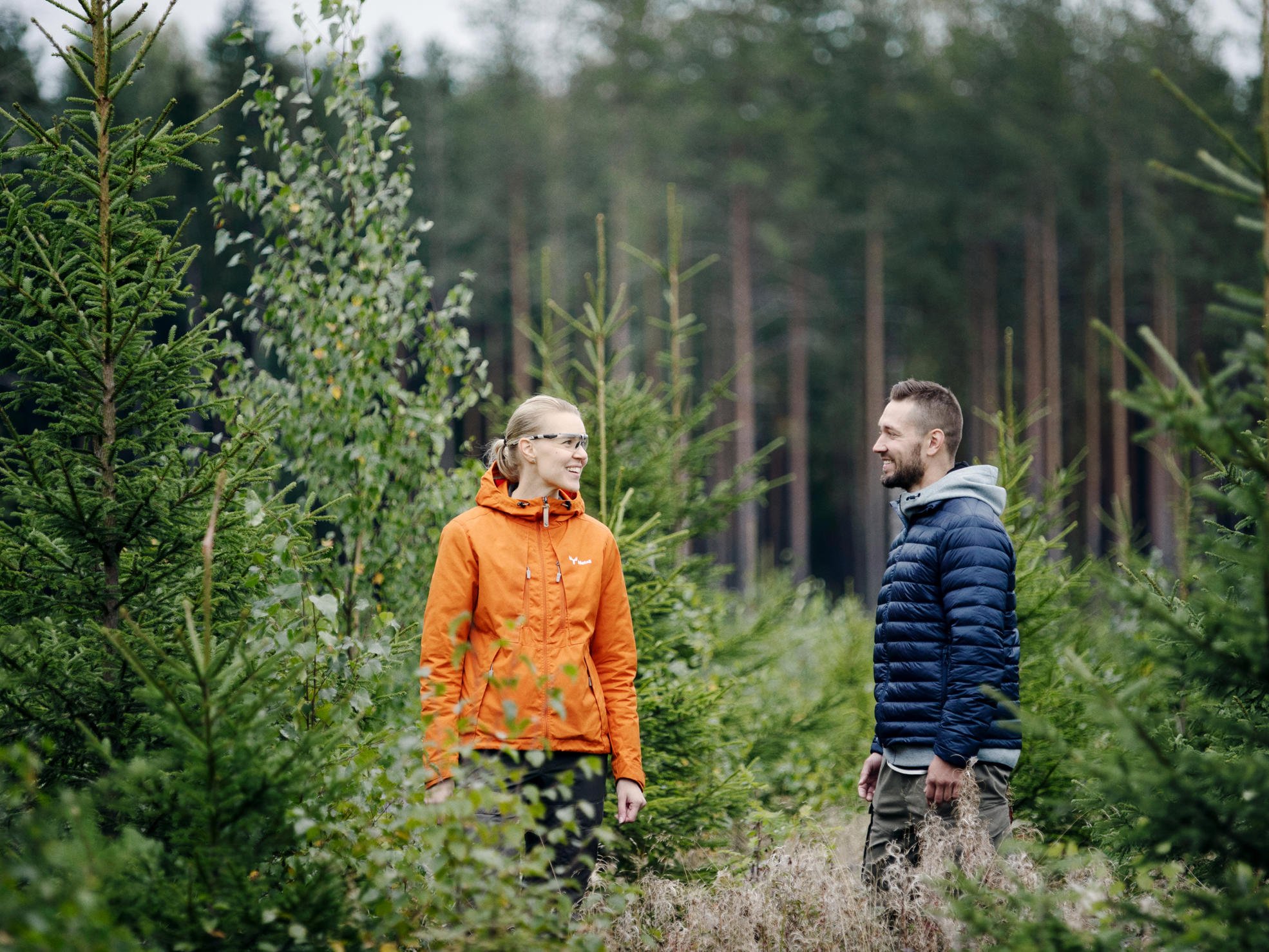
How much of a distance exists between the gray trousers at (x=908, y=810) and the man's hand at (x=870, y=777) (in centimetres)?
5

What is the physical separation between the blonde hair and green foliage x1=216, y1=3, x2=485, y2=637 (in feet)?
4.50

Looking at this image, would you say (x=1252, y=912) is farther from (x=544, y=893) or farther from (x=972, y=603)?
(x=544, y=893)

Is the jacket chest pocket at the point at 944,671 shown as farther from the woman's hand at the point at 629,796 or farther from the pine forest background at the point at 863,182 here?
the pine forest background at the point at 863,182

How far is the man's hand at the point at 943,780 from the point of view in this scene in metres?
3.38

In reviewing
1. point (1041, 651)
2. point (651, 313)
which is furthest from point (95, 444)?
point (651, 313)

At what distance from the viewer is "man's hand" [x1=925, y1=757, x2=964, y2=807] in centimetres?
338

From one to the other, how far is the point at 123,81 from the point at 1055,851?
3687mm

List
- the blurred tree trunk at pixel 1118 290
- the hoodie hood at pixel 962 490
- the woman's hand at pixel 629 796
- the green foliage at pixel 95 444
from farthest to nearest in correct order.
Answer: the blurred tree trunk at pixel 1118 290, the hoodie hood at pixel 962 490, the woman's hand at pixel 629 796, the green foliage at pixel 95 444

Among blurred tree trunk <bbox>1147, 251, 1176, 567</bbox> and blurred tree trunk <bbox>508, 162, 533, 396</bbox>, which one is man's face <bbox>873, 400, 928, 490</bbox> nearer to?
blurred tree trunk <bbox>1147, 251, 1176, 567</bbox>

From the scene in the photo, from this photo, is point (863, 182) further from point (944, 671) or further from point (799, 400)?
point (944, 671)

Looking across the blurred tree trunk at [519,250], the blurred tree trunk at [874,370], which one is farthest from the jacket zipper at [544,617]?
the blurred tree trunk at [519,250]

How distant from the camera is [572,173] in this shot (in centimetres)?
2783

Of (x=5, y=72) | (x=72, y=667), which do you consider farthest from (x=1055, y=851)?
(x=5, y=72)

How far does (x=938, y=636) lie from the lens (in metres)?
3.56
